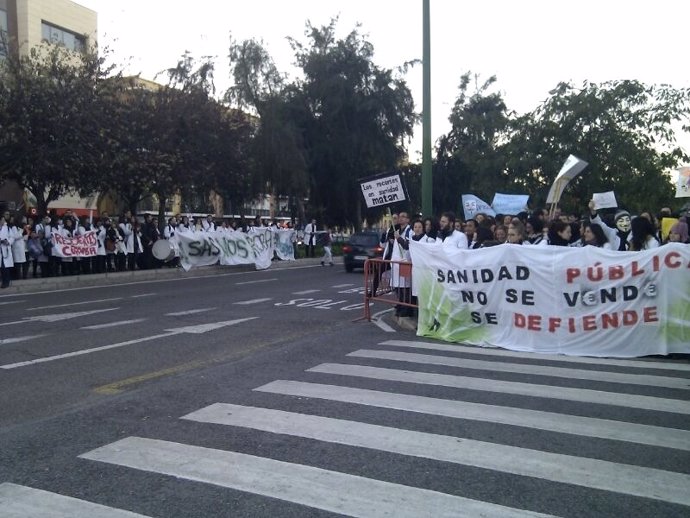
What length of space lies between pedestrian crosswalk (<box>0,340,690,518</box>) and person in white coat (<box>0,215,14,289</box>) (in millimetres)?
12763

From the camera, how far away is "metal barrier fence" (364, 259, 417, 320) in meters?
12.1

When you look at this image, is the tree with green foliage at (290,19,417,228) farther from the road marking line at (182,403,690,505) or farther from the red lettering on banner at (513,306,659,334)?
the road marking line at (182,403,690,505)

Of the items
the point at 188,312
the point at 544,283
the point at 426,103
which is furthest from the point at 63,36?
the point at 544,283

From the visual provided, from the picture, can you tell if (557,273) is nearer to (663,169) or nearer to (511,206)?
(511,206)

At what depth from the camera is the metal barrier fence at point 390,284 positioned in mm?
12086

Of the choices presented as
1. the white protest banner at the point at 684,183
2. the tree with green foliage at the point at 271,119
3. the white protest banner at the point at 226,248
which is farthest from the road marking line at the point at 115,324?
the tree with green foliage at the point at 271,119

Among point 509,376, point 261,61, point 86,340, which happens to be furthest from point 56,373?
point 261,61

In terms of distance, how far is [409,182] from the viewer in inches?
1887

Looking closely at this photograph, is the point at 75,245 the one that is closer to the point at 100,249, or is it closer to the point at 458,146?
the point at 100,249

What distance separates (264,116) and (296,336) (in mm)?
27246

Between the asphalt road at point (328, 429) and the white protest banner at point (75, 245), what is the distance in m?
10.3

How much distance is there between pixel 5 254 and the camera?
699 inches

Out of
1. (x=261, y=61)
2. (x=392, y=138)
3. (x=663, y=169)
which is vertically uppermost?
(x=261, y=61)

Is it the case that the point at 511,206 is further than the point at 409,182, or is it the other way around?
the point at 409,182
